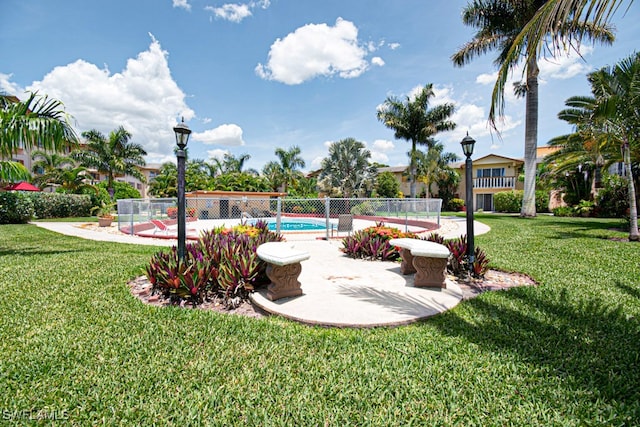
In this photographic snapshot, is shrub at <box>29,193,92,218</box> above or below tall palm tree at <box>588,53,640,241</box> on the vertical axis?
below

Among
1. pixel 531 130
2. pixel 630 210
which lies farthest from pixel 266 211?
pixel 531 130

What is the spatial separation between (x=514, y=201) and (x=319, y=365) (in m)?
30.6

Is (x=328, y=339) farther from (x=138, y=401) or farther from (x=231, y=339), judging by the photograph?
(x=138, y=401)

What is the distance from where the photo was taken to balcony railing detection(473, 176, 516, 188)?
34.1m

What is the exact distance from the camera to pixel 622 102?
27.7 ft

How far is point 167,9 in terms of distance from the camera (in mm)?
8805

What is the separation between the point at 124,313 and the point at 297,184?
30.8m

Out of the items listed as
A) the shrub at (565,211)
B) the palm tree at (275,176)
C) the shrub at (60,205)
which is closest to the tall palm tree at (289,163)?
the palm tree at (275,176)

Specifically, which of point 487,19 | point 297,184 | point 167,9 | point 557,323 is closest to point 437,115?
point 487,19

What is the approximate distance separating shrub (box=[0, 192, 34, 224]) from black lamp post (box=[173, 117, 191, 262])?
1808 cm

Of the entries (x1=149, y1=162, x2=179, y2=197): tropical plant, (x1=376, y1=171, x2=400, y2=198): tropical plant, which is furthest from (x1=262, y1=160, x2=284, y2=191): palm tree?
(x1=376, y1=171, x2=400, y2=198): tropical plant

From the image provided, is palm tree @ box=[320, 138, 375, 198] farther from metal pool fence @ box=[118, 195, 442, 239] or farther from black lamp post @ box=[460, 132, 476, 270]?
black lamp post @ box=[460, 132, 476, 270]

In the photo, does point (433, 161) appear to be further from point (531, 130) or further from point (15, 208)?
point (15, 208)

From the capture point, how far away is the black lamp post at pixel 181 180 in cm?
464
